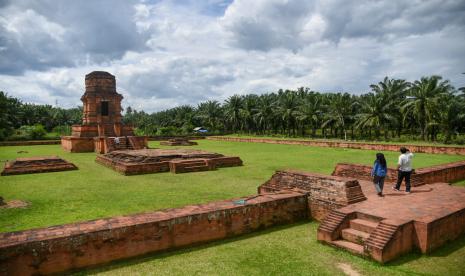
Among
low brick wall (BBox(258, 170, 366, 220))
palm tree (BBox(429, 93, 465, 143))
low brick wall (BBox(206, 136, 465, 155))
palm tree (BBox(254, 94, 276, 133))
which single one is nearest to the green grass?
low brick wall (BBox(258, 170, 366, 220))

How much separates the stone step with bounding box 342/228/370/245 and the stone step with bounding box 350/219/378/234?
60 millimetres

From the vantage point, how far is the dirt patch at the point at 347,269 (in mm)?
4457

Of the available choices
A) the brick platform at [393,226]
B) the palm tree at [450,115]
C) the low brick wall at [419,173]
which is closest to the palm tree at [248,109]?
the palm tree at [450,115]

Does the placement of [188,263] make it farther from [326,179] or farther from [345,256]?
[326,179]

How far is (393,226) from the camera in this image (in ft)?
16.1

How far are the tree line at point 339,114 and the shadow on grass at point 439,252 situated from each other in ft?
63.2

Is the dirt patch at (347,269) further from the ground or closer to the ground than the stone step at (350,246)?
closer to the ground

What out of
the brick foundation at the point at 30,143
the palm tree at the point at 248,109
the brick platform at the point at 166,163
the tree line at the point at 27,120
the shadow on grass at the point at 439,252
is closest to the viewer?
the shadow on grass at the point at 439,252

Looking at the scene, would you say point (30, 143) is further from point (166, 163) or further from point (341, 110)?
point (341, 110)

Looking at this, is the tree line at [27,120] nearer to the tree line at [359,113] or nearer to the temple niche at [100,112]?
the temple niche at [100,112]

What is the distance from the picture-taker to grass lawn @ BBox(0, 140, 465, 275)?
15.1 ft

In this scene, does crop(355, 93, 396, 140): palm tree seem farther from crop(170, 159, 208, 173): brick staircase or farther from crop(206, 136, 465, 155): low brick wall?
crop(170, 159, 208, 173): brick staircase

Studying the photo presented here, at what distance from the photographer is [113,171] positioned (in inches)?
527

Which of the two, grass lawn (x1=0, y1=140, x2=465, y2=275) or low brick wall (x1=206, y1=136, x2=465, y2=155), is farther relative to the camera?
low brick wall (x1=206, y1=136, x2=465, y2=155)
